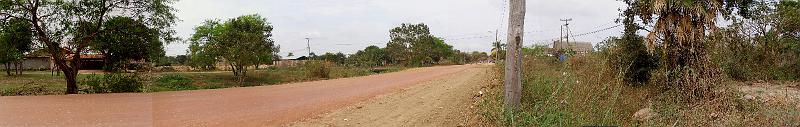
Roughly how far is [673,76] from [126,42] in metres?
16.6

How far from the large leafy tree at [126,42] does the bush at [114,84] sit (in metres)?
0.59

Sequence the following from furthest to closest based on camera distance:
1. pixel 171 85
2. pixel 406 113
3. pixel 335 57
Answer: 1. pixel 335 57
2. pixel 171 85
3. pixel 406 113

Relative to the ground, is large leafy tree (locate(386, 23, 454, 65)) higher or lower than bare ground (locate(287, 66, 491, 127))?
higher

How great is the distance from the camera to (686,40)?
11953 mm

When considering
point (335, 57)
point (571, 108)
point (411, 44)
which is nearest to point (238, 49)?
point (571, 108)

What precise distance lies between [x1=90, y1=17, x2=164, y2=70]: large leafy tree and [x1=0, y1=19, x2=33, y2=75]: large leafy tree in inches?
72.1

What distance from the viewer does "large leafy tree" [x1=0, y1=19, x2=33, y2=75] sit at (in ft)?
57.8

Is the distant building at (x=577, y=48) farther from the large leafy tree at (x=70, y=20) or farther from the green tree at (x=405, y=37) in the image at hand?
the green tree at (x=405, y=37)

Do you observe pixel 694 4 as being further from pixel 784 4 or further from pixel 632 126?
pixel 784 4

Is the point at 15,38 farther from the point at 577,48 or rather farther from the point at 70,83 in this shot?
the point at 577,48

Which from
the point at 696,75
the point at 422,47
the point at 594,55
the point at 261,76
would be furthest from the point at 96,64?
the point at 696,75

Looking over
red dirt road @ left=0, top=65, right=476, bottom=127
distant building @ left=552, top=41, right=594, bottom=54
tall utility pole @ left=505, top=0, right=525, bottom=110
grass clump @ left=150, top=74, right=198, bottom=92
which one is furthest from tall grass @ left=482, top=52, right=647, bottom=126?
grass clump @ left=150, top=74, right=198, bottom=92

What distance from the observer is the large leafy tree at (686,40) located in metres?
11.2

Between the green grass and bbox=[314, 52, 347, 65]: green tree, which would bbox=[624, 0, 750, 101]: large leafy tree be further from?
bbox=[314, 52, 347, 65]: green tree
